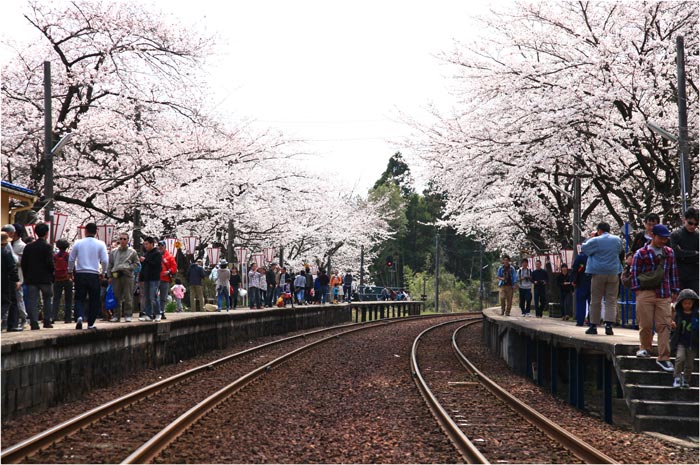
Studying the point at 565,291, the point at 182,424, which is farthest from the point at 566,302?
the point at 182,424

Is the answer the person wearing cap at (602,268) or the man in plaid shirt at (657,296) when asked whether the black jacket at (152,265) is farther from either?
the man in plaid shirt at (657,296)

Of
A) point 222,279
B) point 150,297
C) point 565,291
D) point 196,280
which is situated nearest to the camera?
point 150,297

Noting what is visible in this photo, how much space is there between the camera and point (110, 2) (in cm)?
2455

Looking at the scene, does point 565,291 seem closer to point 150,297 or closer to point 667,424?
point 150,297

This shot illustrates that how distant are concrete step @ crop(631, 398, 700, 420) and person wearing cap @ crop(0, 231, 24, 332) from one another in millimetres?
8125

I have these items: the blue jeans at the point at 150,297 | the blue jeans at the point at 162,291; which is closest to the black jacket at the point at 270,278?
the blue jeans at the point at 162,291

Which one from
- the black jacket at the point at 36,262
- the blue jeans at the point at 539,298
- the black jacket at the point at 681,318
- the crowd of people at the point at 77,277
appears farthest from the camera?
the blue jeans at the point at 539,298

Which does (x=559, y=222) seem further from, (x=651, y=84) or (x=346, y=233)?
(x=346, y=233)

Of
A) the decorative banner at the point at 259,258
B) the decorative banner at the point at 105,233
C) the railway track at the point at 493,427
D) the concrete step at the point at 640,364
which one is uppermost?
the decorative banner at the point at 105,233

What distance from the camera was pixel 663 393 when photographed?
9742 mm

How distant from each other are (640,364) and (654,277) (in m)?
1.03

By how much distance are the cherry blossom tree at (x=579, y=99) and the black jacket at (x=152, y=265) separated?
30.9 ft

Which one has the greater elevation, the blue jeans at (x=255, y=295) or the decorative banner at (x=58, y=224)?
the decorative banner at (x=58, y=224)

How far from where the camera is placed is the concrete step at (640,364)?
1025cm
